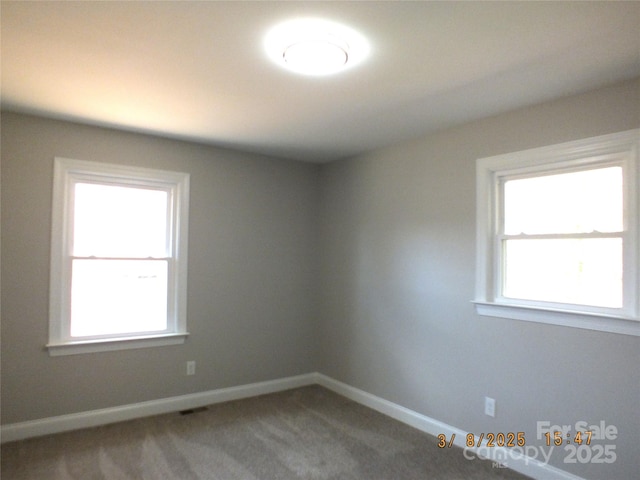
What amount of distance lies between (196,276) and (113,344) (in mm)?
866

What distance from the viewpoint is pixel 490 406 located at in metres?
2.81

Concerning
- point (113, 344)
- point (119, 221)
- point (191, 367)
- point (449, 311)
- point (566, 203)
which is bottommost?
point (191, 367)

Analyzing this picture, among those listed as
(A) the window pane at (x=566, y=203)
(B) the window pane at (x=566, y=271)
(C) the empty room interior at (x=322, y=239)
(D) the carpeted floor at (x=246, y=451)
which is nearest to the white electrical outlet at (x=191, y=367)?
(C) the empty room interior at (x=322, y=239)

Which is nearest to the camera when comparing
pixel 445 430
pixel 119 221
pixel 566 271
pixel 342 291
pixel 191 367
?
pixel 566 271

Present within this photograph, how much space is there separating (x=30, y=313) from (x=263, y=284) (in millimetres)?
1941

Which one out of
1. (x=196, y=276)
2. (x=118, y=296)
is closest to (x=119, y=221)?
(x=118, y=296)

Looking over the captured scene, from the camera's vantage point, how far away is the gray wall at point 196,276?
297cm

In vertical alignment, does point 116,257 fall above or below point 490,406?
above

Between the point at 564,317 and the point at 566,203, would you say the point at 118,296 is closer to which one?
the point at 564,317

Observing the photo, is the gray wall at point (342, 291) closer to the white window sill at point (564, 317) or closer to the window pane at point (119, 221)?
the white window sill at point (564, 317)

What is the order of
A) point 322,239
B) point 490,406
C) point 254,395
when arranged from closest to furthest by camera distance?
point 490,406
point 254,395
point 322,239

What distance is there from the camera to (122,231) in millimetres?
3428

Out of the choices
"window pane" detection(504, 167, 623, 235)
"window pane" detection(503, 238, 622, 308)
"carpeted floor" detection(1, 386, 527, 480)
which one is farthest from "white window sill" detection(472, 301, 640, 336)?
"carpeted floor" detection(1, 386, 527, 480)

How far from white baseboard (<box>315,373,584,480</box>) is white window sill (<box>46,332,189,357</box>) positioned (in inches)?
65.2
